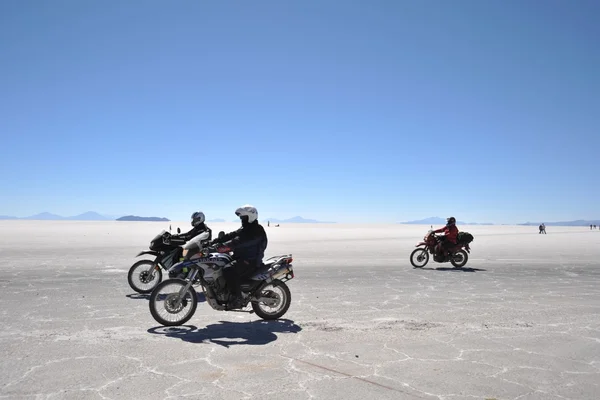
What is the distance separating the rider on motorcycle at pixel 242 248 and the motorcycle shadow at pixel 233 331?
40 centimetres

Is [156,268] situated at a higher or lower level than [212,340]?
higher

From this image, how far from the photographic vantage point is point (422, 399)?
14.4 ft

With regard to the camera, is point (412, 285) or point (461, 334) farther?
point (412, 285)

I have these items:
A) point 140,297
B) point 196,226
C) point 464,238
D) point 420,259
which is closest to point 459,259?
point 464,238

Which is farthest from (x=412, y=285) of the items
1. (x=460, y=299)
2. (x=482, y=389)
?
(x=482, y=389)

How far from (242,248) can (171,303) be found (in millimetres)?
1438

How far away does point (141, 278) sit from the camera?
34.8ft

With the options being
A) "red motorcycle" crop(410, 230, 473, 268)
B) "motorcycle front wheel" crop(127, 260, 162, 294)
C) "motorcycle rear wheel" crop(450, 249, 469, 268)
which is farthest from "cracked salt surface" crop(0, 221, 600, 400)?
"motorcycle rear wheel" crop(450, 249, 469, 268)

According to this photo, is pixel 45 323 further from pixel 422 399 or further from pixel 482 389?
pixel 482 389

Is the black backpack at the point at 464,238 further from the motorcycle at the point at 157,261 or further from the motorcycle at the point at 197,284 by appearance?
the motorcycle at the point at 197,284

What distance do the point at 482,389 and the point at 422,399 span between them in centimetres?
76

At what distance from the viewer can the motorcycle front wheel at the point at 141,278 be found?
1056cm

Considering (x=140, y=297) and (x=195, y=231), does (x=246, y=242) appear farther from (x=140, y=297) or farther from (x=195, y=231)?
(x=140, y=297)

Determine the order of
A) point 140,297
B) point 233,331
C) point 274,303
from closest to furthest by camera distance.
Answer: point 233,331 < point 274,303 < point 140,297
